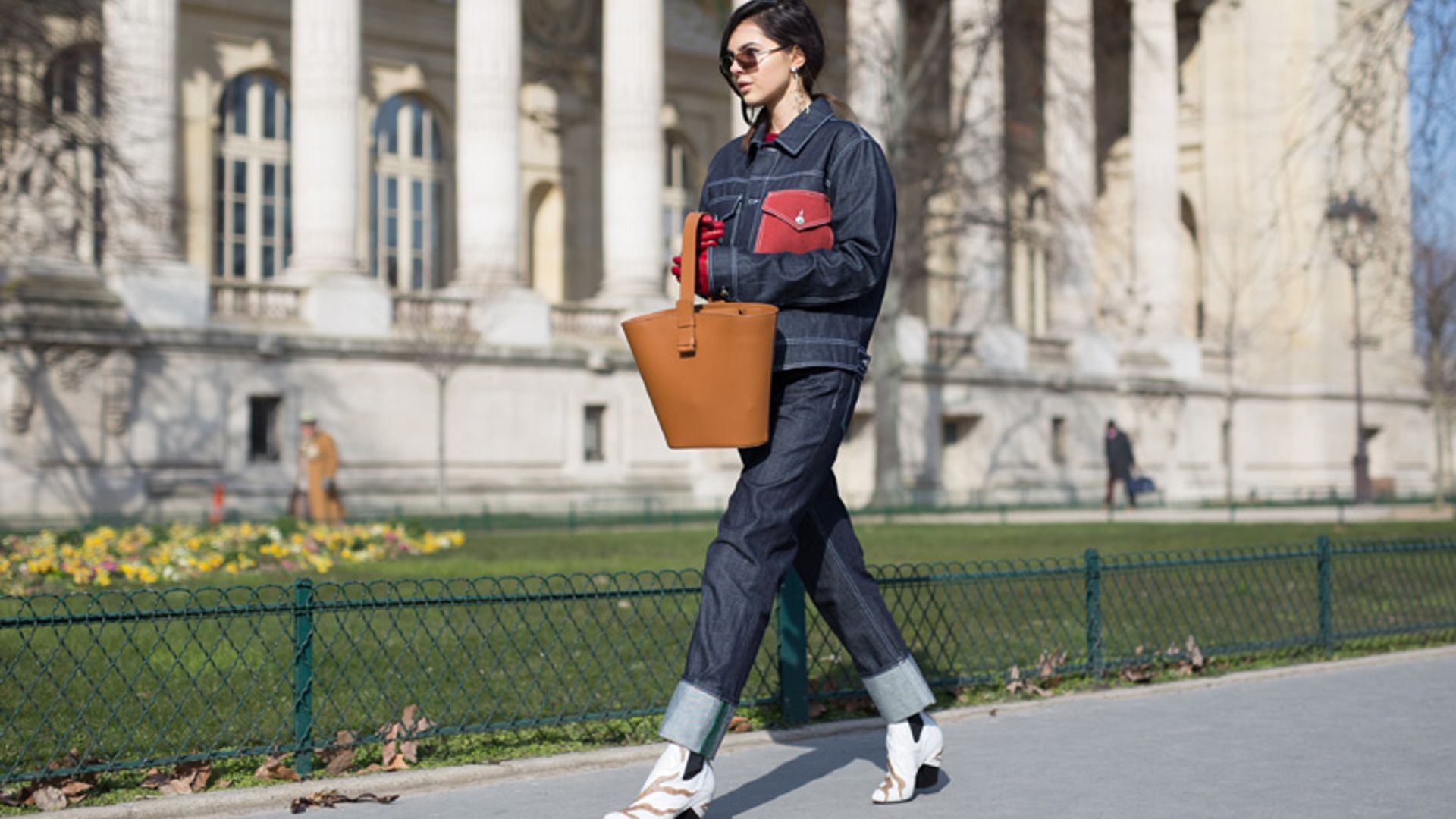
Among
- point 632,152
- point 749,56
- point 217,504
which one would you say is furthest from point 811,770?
point 632,152

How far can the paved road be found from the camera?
19.4 ft

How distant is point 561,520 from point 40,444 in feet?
28.5

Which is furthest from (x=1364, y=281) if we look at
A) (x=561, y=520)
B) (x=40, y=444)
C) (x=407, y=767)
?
(x=407, y=767)

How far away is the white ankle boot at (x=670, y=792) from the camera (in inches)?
208

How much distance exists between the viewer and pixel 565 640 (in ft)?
34.2

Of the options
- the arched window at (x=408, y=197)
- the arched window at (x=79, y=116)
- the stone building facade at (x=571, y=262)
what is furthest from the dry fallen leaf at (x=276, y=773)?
the arched window at (x=408, y=197)

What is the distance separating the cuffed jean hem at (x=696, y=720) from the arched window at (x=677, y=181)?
38203 mm

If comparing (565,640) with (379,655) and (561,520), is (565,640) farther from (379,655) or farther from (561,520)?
(561,520)

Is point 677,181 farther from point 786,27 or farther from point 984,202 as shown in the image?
point 786,27

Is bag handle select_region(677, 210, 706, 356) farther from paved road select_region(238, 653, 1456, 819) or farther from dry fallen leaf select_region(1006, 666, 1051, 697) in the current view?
dry fallen leaf select_region(1006, 666, 1051, 697)

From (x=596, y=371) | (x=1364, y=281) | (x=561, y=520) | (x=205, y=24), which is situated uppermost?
(x=205, y=24)

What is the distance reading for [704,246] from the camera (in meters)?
5.50

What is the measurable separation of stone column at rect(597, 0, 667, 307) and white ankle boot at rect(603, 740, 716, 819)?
29.4 meters

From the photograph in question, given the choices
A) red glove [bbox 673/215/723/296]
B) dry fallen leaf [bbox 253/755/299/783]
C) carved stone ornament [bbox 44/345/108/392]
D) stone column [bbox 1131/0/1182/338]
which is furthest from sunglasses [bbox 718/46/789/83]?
stone column [bbox 1131/0/1182/338]
